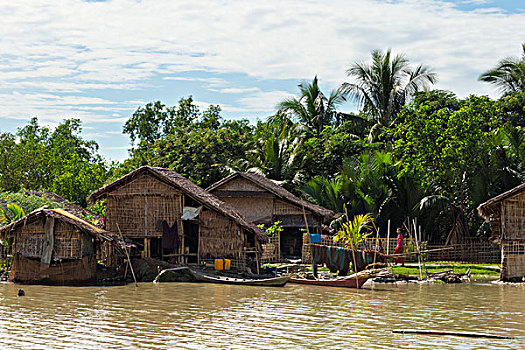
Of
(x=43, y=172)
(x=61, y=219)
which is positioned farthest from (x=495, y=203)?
(x=43, y=172)

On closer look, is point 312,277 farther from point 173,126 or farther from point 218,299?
point 173,126

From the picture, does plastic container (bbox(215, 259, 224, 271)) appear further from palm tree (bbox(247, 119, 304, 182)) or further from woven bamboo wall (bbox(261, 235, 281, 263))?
palm tree (bbox(247, 119, 304, 182))

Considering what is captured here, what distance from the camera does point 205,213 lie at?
1845 cm

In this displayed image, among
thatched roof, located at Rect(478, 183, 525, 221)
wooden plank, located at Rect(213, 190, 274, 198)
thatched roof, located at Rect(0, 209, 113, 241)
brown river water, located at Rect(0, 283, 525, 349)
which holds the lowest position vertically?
brown river water, located at Rect(0, 283, 525, 349)

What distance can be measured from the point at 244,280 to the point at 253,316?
489 centimetres

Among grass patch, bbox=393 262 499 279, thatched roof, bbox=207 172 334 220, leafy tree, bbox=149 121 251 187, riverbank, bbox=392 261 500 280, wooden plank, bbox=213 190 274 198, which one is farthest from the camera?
leafy tree, bbox=149 121 251 187

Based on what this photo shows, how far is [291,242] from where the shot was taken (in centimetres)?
2748

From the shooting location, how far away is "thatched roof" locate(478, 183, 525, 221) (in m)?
17.0

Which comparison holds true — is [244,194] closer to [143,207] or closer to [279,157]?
[279,157]

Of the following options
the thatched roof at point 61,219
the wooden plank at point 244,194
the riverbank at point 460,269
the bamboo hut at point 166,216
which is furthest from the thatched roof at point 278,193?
the thatched roof at point 61,219

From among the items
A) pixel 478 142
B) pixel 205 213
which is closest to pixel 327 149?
pixel 478 142

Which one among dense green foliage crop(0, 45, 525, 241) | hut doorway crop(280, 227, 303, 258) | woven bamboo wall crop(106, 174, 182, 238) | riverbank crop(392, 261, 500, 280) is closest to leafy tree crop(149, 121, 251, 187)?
dense green foliage crop(0, 45, 525, 241)

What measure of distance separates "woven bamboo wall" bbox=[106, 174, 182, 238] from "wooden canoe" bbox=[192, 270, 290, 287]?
86.3 inches

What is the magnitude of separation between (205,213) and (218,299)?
471cm
